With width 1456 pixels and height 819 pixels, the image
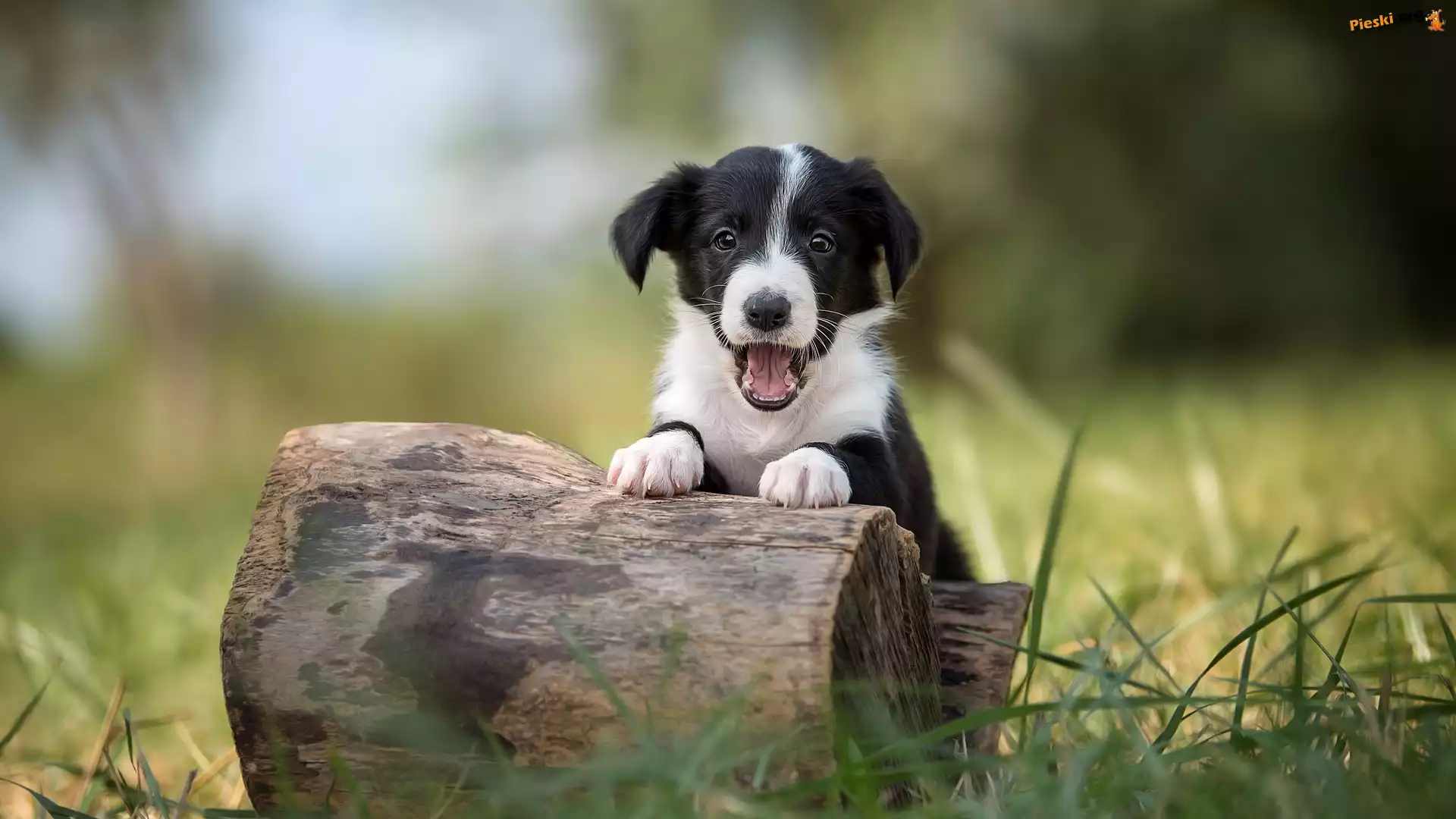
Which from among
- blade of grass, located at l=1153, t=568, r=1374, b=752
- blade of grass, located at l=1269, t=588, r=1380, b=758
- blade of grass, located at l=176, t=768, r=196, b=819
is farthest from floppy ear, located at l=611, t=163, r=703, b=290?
blade of grass, located at l=1269, t=588, r=1380, b=758

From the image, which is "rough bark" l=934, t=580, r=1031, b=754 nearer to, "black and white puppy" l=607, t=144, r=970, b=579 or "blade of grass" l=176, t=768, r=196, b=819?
"black and white puppy" l=607, t=144, r=970, b=579

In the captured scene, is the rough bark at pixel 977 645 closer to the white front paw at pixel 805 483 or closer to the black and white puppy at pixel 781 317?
the black and white puppy at pixel 781 317

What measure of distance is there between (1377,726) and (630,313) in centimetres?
1101

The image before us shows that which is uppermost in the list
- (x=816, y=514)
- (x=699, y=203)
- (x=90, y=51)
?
(x=90, y=51)

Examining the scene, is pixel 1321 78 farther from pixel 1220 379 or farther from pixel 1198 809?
pixel 1198 809

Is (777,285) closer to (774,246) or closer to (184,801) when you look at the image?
(774,246)

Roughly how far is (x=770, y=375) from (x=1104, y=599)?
3.61 ft

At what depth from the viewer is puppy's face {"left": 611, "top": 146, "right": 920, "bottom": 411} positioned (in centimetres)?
345

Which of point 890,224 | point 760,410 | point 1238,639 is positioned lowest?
point 1238,639

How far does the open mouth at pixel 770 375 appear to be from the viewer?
3514 millimetres

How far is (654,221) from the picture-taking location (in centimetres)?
385

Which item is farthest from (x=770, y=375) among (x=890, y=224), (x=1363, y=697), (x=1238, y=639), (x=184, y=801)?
(x=184, y=801)

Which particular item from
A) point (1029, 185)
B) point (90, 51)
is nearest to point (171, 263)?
point (90, 51)

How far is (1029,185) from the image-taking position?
13117 mm
